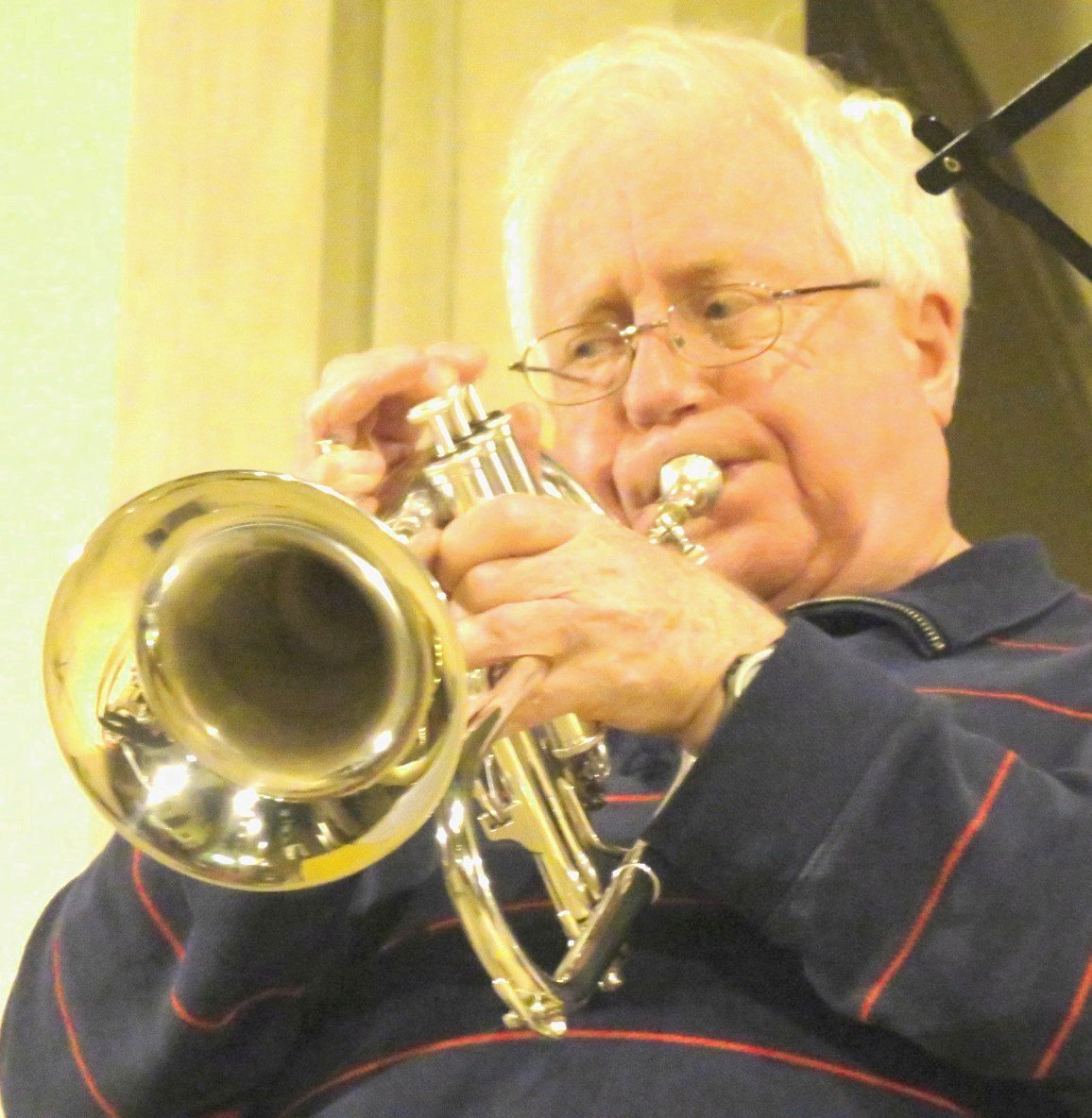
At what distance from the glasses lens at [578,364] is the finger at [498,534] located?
0.42 meters

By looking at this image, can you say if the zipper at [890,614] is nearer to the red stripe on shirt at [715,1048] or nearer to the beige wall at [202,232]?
the red stripe on shirt at [715,1048]

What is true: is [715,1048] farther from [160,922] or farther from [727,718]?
[160,922]

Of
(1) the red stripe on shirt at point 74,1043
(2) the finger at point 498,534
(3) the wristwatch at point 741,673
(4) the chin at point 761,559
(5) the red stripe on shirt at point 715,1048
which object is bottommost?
(5) the red stripe on shirt at point 715,1048

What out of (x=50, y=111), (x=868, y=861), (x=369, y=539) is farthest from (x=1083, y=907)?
(x=50, y=111)

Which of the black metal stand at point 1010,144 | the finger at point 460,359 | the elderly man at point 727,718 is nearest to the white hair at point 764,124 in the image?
the elderly man at point 727,718

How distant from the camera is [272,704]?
2.14 ft

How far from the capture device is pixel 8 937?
4.04 feet

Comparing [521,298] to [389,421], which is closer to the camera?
[389,421]

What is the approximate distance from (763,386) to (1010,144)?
0.24 meters

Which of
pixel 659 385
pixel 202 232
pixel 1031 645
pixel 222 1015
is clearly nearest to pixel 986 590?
pixel 1031 645

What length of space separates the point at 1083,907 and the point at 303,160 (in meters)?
1.07

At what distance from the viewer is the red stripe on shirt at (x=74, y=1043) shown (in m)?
0.74

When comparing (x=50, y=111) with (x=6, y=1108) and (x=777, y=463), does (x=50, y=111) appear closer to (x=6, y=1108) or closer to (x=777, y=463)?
(x=777, y=463)

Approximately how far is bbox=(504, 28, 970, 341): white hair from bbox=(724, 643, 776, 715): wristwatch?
0.50 m
